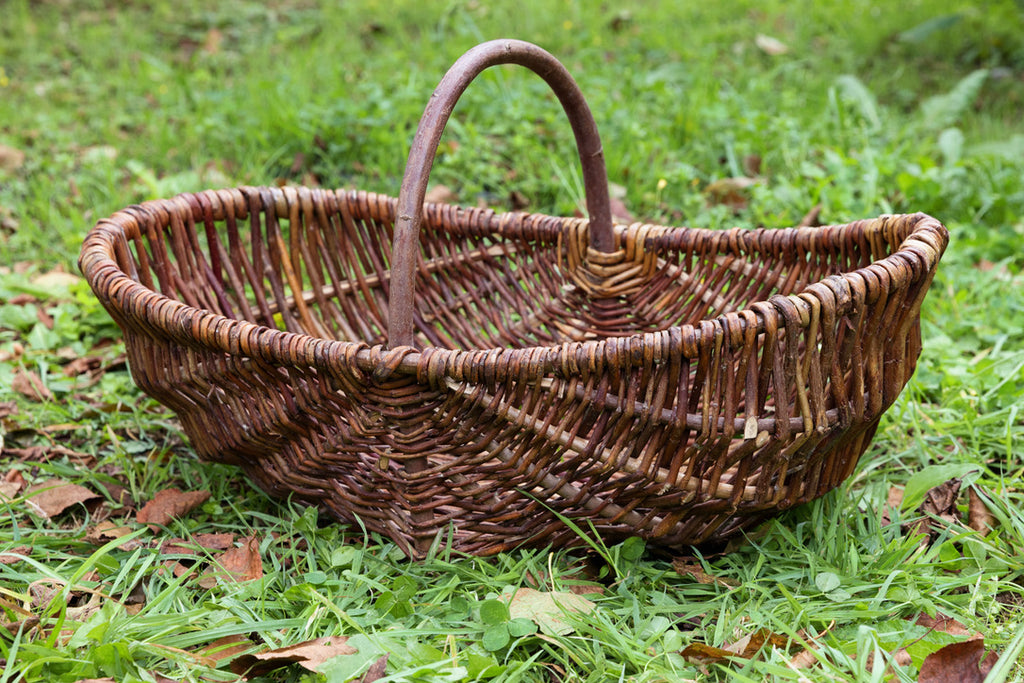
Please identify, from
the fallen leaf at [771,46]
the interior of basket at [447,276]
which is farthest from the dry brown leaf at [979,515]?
the fallen leaf at [771,46]

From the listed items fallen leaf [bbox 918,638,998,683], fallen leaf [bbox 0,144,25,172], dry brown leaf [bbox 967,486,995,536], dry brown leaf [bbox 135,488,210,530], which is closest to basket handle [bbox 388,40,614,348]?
dry brown leaf [bbox 135,488,210,530]

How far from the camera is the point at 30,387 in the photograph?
1.64 metres

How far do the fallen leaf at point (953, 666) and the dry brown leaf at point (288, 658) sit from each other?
642 mm

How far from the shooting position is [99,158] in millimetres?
2443

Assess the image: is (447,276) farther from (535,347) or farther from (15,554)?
(15,554)

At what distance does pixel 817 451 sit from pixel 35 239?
1.90 meters

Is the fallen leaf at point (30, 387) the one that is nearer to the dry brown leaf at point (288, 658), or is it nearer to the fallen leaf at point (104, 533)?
the fallen leaf at point (104, 533)

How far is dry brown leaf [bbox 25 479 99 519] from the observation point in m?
1.31

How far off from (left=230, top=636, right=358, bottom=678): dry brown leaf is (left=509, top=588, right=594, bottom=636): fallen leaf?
0.71 ft

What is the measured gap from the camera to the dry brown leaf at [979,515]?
1.23 metres

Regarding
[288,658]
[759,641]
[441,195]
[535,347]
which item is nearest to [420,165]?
[535,347]

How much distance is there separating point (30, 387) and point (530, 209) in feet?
4.11

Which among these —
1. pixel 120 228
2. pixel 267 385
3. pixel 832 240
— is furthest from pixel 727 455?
pixel 120 228

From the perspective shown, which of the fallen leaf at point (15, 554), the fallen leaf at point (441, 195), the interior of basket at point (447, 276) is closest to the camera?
the fallen leaf at point (15, 554)
